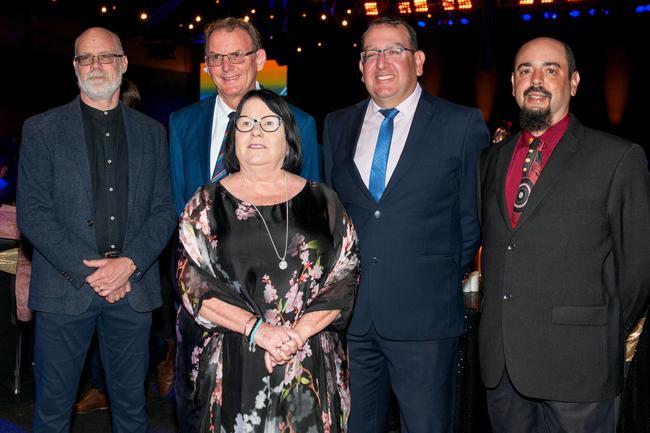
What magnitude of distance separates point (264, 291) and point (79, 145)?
1181 mm

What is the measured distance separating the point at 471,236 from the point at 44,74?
32.3 ft

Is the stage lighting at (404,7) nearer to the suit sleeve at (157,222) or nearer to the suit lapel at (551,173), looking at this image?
the suit sleeve at (157,222)

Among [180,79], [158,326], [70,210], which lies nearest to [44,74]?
[180,79]

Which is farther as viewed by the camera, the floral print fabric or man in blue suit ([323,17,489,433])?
man in blue suit ([323,17,489,433])

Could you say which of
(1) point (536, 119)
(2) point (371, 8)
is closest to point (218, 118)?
(1) point (536, 119)

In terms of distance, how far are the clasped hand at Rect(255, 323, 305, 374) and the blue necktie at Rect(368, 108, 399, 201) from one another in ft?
2.51

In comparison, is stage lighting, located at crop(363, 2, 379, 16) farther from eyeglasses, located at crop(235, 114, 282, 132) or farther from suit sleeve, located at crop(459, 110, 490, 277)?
eyeglasses, located at crop(235, 114, 282, 132)

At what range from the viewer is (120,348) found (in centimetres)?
308

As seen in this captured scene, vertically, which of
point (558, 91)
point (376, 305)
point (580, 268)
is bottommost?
point (376, 305)

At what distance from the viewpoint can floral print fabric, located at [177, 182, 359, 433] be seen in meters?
2.36

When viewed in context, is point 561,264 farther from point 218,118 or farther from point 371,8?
point 371,8

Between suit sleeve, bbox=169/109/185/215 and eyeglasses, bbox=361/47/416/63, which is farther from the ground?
eyeglasses, bbox=361/47/416/63

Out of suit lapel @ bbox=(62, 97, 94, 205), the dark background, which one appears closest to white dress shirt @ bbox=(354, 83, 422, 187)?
suit lapel @ bbox=(62, 97, 94, 205)

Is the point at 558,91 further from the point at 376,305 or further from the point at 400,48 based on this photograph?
the point at 376,305
